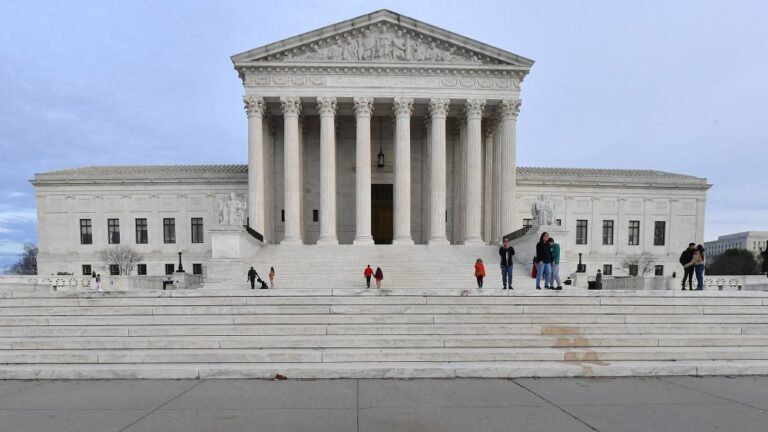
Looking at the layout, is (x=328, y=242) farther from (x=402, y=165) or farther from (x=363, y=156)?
(x=402, y=165)

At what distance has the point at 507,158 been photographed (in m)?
30.1

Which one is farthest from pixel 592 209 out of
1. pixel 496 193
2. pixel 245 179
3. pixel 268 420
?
pixel 268 420

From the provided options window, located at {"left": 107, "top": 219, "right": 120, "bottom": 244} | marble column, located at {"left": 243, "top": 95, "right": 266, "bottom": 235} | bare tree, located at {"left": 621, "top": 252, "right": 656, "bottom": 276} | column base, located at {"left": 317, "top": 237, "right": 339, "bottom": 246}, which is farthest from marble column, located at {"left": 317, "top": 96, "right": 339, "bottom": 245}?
bare tree, located at {"left": 621, "top": 252, "right": 656, "bottom": 276}

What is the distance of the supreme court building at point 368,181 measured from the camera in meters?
29.4

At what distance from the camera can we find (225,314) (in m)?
9.94

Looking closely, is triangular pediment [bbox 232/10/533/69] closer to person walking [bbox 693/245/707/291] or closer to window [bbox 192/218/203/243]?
window [bbox 192/218/203/243]

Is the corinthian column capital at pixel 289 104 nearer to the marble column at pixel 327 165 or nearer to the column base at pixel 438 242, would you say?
the marble column at pixel 327 165

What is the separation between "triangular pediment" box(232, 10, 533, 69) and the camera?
29312 mm

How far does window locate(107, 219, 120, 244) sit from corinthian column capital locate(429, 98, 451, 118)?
31.3 m

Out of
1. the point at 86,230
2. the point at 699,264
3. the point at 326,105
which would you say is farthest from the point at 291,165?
the point at 86,230

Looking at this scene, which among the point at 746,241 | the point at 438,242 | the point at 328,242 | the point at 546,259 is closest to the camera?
the point at 546,259

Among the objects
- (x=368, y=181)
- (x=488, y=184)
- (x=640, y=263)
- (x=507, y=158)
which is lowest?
(x=640, y=263)

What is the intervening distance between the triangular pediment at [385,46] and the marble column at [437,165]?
125 inches

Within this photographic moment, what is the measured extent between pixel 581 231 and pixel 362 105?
25.9 meters
